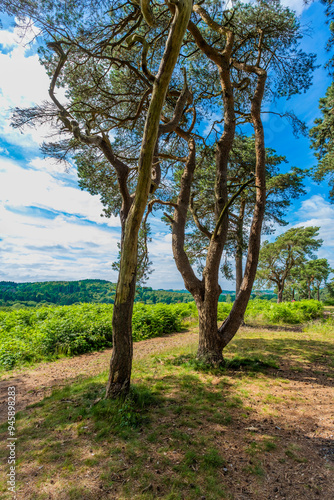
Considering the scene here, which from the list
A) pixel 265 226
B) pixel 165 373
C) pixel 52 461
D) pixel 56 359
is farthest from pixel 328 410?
pixel 265 226

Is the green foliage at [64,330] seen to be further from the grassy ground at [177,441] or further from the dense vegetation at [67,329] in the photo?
the grassy ground at [177,441]

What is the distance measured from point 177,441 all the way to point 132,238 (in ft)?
8.41

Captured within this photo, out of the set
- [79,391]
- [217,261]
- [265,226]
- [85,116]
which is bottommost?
[79,391]

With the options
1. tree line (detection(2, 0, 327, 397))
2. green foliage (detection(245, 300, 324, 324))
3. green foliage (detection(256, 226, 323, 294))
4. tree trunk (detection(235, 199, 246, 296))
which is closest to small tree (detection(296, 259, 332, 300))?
green foliage (detection(256, 226, 323, 294))

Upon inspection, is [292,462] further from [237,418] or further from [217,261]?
[217,261]

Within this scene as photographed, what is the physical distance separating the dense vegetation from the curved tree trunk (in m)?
4.55

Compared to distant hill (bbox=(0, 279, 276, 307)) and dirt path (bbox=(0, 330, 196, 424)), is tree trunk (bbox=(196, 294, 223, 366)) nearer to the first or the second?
dirt path (bbox=(0, 330, 196, 424))

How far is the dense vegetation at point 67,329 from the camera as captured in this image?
7121 mm

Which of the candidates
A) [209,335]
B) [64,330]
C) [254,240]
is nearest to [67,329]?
[64,330]

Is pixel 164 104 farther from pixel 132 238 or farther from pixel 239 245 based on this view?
pixel 239 245

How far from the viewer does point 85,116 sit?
629cm

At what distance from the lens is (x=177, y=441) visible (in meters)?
2.69

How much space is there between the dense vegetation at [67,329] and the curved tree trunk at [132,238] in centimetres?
455

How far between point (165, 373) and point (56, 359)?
385 centimetres
